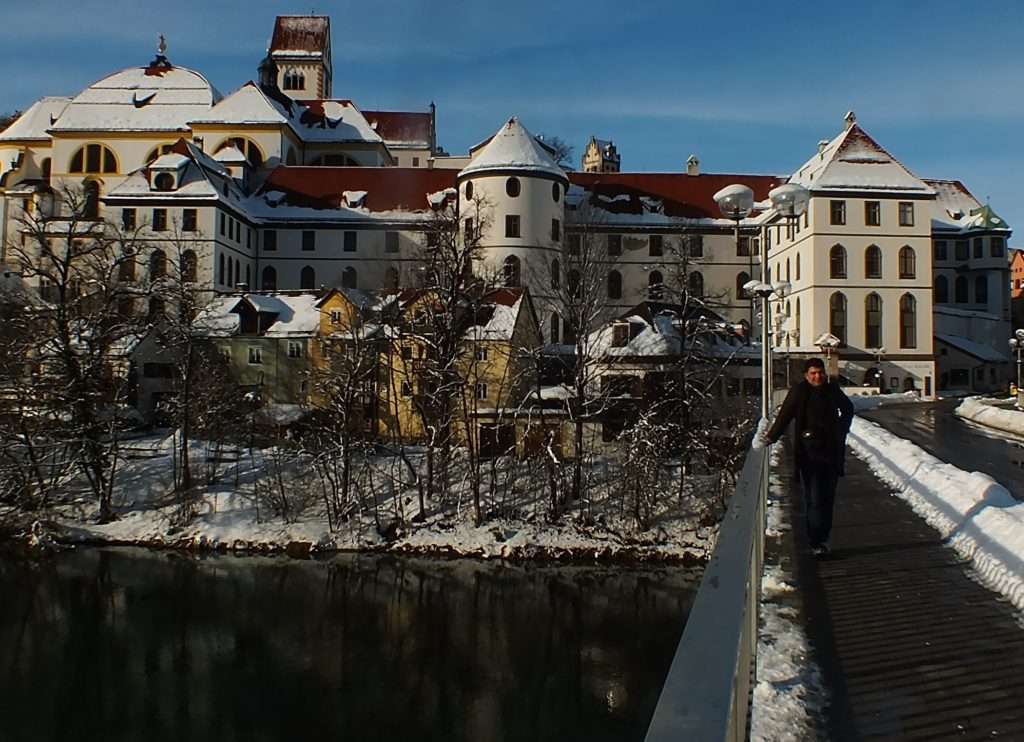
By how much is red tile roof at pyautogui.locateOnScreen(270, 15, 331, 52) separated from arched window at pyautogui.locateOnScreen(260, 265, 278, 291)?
4297 cm

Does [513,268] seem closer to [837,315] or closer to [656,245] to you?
[656,245]

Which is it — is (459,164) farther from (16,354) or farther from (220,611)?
(220,611)

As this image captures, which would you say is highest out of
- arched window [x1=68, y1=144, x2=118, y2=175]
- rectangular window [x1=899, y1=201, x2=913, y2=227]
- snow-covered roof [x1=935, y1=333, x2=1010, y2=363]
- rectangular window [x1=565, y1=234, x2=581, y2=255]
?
arched window [x1=68, y1=144, x2=118, y2=175]

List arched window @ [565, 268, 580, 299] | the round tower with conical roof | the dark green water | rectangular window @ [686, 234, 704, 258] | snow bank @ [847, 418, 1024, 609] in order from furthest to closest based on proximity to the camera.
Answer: rectangular window @ [686, 234, 704, 258] < the round tower with conical roof < arched window @ [565, 268, 580, 299] < the dark green water < snow bank @ [847, 418, 1024, 609]

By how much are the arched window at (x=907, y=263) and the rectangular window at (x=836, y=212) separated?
455 centimetres

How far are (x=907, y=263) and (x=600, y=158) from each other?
7260 cm

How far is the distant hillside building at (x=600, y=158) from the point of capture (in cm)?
12888

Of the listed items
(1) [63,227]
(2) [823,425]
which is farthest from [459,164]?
(2) [823,425]

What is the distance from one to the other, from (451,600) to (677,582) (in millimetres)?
7857

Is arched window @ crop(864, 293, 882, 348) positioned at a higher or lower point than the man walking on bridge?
higher

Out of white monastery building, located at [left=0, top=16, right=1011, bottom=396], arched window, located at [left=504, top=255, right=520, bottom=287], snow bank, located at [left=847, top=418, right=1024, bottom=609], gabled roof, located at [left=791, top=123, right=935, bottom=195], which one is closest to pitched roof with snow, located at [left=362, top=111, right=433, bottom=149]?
white monastery building, located at [left=0, top=16, right=1011, bottom=396]

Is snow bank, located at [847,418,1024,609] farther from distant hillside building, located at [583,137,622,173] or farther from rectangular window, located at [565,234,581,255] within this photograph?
distant hillside building, located at [583,137,622,173]

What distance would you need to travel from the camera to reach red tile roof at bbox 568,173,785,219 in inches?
2844

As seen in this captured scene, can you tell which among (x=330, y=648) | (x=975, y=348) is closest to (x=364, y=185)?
(x=975, y=348)
